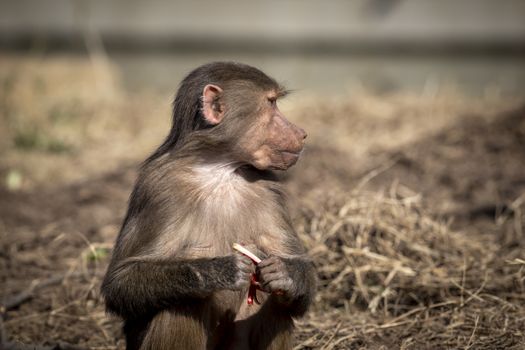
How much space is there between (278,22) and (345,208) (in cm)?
675

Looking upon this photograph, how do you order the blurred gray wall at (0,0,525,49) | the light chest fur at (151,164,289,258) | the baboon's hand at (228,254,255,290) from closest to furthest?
the baboon's hand at (228,254,255,290), the light chest fur at (151,164,289,258), the blurred gray wall at (0,0,525,49)

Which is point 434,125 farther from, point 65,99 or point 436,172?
point 65,99

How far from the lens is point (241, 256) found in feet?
10.6

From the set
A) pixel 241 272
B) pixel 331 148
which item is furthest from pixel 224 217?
pixel 331 148

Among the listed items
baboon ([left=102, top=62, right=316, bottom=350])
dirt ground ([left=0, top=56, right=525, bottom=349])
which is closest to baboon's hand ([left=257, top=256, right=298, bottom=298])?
baboon ([left=102, top=62, right=316, bottom=350])

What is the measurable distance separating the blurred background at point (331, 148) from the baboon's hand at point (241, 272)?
805 mm

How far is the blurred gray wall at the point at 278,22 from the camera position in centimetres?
1094

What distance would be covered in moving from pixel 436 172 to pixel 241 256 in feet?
12.9

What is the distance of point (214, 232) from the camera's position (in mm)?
3428

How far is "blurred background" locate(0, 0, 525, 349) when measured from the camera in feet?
14.1

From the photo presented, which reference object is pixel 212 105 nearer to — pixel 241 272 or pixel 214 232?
pixel 214 232

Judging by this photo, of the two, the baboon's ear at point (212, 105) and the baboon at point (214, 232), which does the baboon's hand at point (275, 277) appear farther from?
the baboon's ear at point (212, 105)

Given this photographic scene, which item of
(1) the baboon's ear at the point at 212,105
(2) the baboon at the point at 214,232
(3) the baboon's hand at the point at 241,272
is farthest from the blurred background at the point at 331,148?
(1) the baboon's ear at the point at 212,105

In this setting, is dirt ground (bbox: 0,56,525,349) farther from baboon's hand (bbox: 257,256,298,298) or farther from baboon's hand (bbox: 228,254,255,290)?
baboon's hand (bbox: 228,254,255,290)
